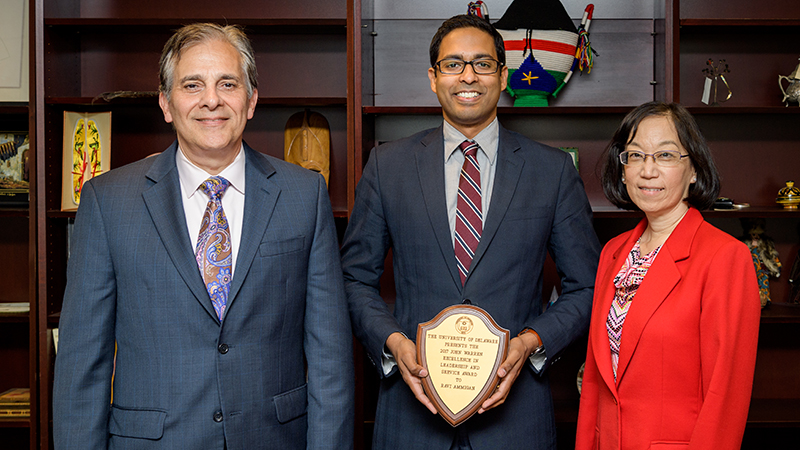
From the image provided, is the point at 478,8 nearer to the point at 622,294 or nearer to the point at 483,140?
the point at 483,140

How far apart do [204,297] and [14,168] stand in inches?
86.9

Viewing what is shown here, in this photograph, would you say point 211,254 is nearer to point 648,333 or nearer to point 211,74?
point 211,74

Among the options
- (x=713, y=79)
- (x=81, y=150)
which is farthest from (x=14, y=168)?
(x=713, y=79)

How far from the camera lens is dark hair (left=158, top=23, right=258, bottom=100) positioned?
4.70ft

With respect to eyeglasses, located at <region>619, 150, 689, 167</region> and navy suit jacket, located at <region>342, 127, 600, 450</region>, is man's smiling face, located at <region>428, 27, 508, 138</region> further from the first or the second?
eyeglasses, located at <region>619, 150, 689, 167</region>

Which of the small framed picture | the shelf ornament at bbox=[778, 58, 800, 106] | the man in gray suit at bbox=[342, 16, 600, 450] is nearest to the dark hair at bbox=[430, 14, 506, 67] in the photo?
the man in gray suit at bbox=[342, 16, 600, 450]

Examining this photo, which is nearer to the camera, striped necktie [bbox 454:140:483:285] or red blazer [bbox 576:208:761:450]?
red blazer [bbox 576:208:761:450]

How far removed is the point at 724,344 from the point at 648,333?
0.17 meters

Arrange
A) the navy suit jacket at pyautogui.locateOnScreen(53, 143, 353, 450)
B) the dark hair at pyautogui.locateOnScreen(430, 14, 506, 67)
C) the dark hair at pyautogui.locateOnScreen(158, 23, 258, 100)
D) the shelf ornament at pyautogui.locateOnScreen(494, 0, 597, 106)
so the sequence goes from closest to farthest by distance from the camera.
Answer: the navy suit jacket at pyautogui.locateOnScreen(53, 143, 353, 450) < the dark hair at pyautogui.locateOnScreen(158, 23, 258, 100) < the dark hair at pyautogui.locateOnScreen(430, 14, 506, 67) < the shelf ornament at pyautogui.locateOnScreen(494, 0, 597, 106)

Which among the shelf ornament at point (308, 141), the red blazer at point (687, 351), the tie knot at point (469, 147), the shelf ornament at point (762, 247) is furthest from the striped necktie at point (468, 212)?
the shelf ornament at point (762, 247)

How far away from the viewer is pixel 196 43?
1.43 m

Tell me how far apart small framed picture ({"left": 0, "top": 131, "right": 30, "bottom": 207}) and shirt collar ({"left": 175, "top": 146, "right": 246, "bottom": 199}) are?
1882 millimetres

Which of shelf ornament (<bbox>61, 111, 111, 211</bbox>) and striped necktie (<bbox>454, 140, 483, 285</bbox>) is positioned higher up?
shelf ornament (<bbox>61, 111, 111, 211</bbox>)

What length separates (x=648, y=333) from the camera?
4.71 feet
